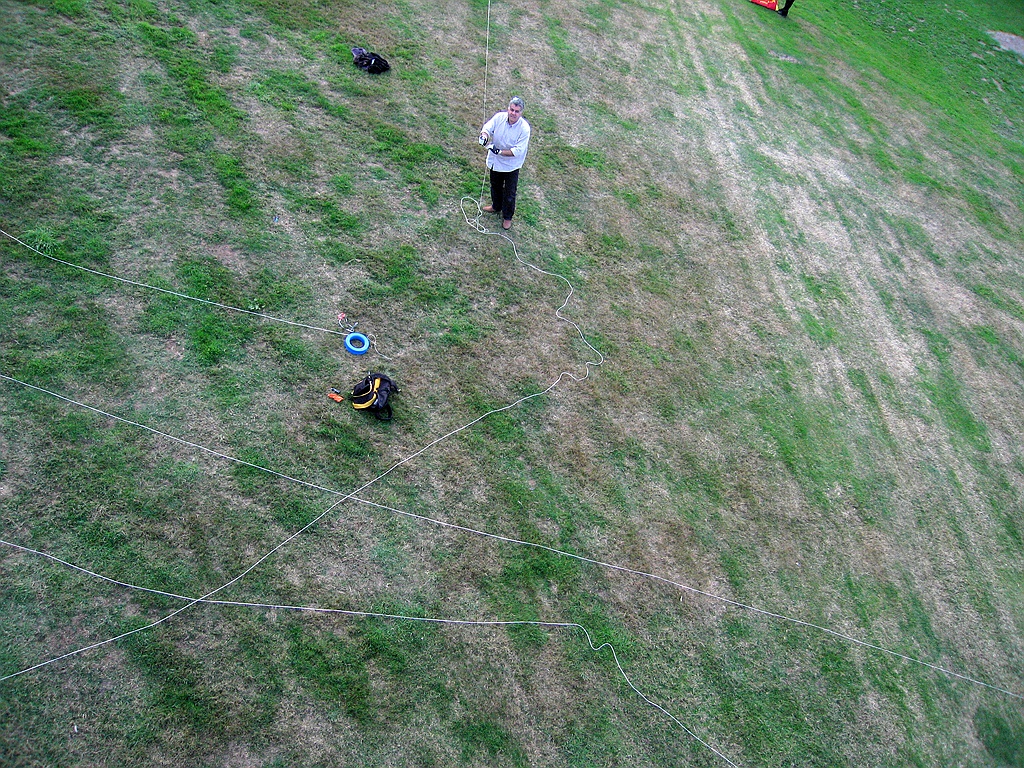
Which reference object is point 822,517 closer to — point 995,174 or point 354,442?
point 354,442

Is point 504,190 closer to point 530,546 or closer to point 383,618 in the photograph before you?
point 530,546

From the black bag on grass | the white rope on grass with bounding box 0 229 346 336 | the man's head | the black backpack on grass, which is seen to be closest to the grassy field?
the white rope on grass with bounding box 0 229 346 336

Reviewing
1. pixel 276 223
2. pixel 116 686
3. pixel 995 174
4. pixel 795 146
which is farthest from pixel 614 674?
pixel 995 174

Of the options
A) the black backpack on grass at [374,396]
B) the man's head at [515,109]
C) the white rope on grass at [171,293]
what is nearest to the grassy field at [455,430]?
the white rope on grass at [171,293]

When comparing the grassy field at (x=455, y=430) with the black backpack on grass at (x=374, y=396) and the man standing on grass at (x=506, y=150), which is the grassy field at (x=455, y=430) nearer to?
the black backpack on grass at (x=374, y=396)

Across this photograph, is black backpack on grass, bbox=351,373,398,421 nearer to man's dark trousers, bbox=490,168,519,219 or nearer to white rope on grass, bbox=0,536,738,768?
white rope on grass, bbox=0,536,738,768
